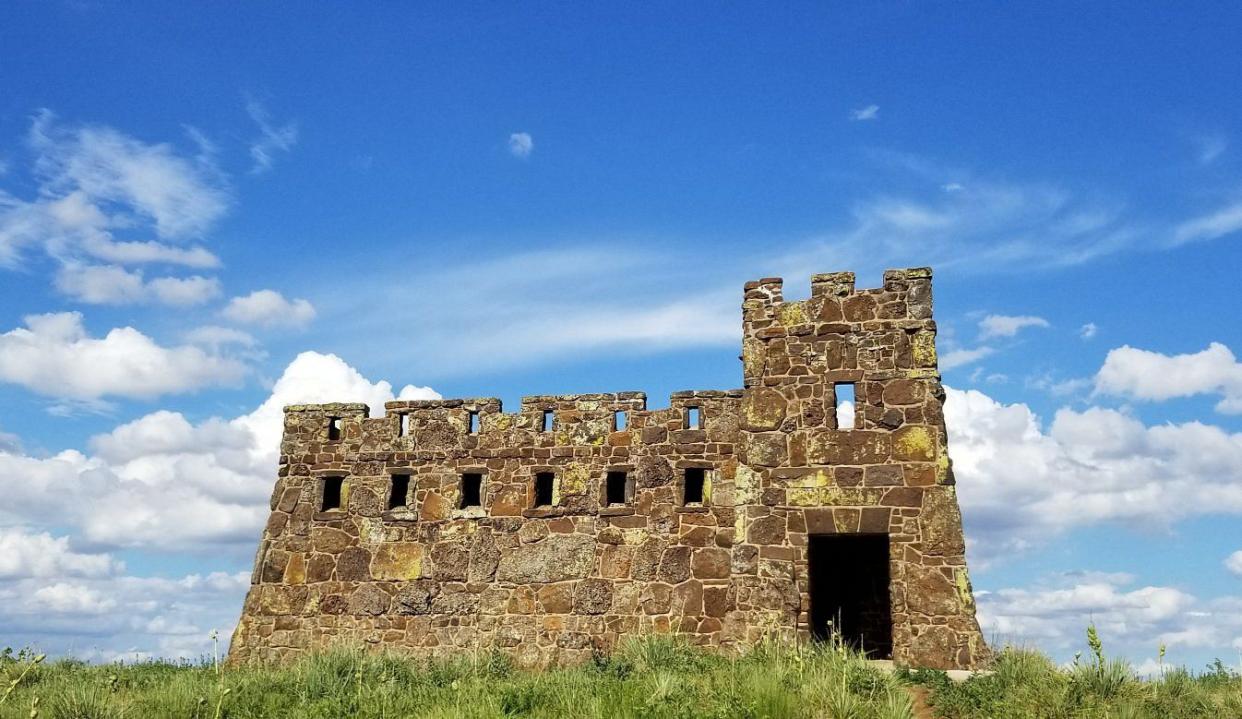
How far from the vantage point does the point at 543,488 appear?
19.6 metres

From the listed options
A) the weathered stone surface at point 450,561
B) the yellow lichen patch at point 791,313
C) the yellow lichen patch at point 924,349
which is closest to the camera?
the yellow lichen patch at point 924,349

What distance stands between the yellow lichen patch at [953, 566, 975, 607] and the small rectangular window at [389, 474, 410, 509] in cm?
1005

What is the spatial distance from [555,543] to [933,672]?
23.6 ft

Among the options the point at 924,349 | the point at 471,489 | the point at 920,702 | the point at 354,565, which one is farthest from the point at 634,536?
the point at 920,702

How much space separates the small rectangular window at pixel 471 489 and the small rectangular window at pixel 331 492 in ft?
8.40

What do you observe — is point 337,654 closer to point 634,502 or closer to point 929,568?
point 634,502

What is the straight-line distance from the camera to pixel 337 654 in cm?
1700

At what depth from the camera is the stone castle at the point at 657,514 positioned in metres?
16.0

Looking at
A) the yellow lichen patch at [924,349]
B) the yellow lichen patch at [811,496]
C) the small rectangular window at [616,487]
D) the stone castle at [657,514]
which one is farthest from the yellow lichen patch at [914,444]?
the small rectangular window at [616,487]

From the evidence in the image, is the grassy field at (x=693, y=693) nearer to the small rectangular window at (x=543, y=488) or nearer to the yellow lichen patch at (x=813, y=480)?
the yellow lichen patch at (x=813, y=480)

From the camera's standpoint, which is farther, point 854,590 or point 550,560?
point 550,560

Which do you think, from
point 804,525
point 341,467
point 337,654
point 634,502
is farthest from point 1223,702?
point 341,467

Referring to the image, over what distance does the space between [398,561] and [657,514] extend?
5.04m

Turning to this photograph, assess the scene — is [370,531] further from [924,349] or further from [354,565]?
[924,349]
